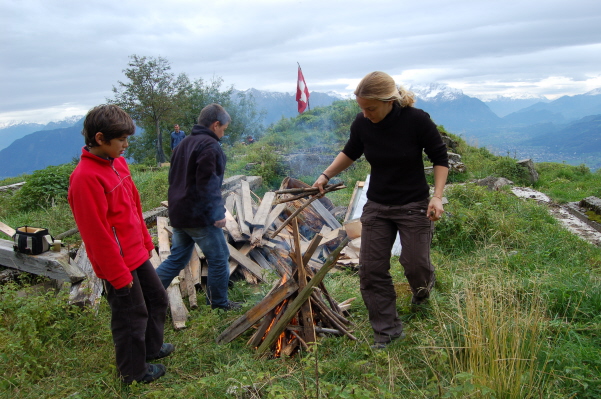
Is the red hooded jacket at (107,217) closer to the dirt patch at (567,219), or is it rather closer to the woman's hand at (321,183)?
the woman's hand at (321,183)

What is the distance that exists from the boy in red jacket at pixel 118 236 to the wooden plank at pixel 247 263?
6.73 feet

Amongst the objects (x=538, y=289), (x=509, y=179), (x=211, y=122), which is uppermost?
(x=211, y=122)

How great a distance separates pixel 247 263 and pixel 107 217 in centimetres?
277

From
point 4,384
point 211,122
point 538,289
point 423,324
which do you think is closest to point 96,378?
point 4,384

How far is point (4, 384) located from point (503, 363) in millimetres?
3370

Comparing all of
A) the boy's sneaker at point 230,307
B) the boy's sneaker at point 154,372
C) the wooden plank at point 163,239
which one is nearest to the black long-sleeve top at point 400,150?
the boy's sneaker at point 230,307

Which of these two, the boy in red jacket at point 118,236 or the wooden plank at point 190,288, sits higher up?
the boy in red jacket at point 118,236

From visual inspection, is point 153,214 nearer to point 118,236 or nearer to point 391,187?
point 118,236

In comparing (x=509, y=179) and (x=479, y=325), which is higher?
(x=479, y=325)

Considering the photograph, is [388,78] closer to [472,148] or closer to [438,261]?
[438,261]

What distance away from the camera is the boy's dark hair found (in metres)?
2.46

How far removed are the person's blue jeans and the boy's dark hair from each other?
1472 millimetres

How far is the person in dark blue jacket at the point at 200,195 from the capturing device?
12.0 ft

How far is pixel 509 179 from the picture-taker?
470 inches
